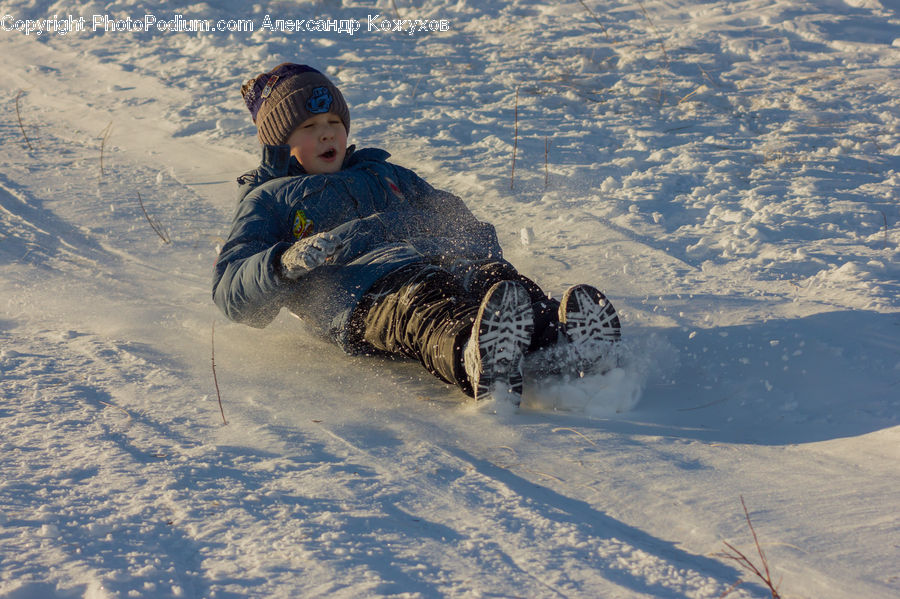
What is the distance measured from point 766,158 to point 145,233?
323 cm

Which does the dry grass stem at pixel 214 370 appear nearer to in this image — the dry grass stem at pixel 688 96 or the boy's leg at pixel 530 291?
the boy's leg at pixel 530 291

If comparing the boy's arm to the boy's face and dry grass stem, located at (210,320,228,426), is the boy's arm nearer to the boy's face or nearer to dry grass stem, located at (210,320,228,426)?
the boy's face

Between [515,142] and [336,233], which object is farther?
[515,142]

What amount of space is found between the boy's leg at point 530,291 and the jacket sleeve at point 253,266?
62 centimetres

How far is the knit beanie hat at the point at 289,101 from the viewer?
347 centimetres

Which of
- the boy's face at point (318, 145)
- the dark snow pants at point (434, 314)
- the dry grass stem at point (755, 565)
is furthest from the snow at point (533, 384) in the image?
the boy's face at point (318, 145)

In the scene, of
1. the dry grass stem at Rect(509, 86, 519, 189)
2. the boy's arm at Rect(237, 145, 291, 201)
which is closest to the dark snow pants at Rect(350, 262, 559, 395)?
the boy's arm at Rect(237, 145, 291, 201)

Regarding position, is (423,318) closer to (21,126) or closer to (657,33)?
(21,126)

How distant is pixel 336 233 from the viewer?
296 centimetres

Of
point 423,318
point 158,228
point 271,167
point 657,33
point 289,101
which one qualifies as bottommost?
point 423,318

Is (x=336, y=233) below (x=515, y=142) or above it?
below

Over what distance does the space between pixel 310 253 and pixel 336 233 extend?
1.55 ft

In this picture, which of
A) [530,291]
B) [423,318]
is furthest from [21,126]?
[530,291]

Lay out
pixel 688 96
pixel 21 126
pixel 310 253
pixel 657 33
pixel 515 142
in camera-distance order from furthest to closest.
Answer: pixel 657 33 → pixel 21 126 → pixel 688 96 → pixel 515 142 → pixel 310 253
